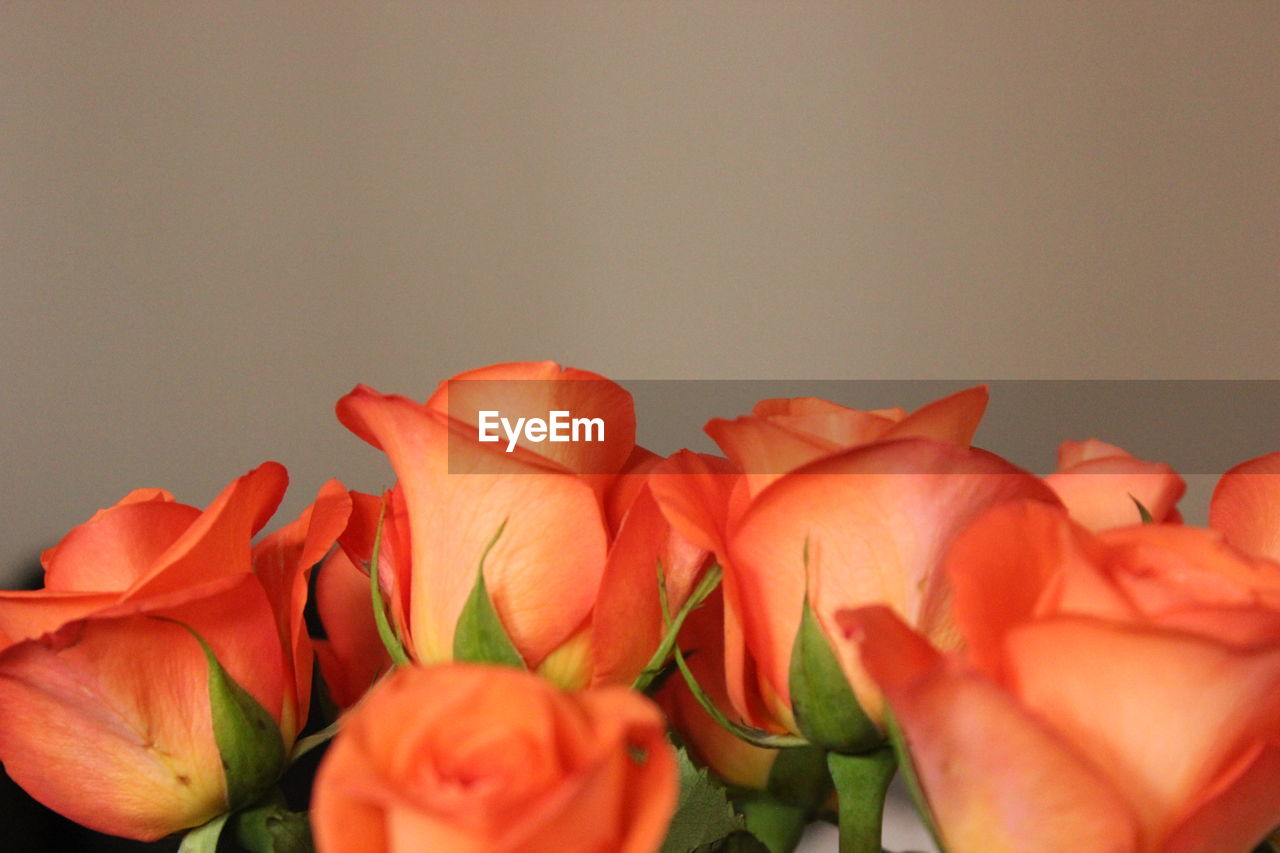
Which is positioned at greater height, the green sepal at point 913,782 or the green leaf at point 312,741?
the green sepal at point 913,782

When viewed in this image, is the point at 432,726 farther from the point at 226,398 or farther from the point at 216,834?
the point at 226,398

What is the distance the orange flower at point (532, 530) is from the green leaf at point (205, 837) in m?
0.06

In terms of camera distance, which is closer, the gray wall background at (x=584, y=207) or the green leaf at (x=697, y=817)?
the green leaf at (x=697, y=817)

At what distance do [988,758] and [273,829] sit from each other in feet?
0.54

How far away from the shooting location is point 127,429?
423 millimetres

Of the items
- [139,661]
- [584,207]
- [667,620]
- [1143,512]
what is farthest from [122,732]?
[584,207]

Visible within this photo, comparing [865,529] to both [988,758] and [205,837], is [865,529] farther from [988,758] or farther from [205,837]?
[205,837]

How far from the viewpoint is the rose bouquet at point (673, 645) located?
135 mm

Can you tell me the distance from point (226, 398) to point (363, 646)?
0.72 ft

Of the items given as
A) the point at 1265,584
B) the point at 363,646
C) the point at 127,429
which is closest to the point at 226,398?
the point at 127,429

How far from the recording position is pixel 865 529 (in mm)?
184

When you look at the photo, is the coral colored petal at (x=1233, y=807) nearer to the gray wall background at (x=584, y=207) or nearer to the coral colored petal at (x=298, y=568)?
the coral colored petal at (x=298, y=568)

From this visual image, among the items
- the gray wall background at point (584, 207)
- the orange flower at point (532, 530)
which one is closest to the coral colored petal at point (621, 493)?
the orange flower at point (532, 530)

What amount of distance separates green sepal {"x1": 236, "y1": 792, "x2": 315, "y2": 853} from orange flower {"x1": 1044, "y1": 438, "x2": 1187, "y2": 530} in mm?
183
